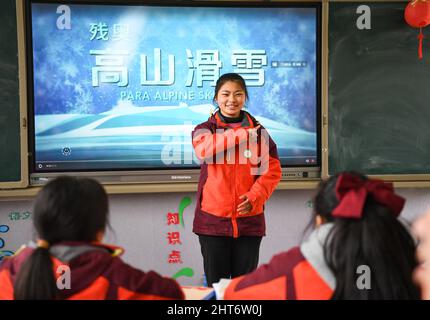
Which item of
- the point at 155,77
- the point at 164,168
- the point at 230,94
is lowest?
the point at 164,168

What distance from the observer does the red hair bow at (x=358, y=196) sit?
3.98ft

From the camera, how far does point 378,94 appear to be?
11.1 ft

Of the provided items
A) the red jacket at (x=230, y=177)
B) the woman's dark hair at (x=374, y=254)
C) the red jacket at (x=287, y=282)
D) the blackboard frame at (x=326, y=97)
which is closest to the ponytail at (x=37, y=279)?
the red jacket at (x=287, y=282)

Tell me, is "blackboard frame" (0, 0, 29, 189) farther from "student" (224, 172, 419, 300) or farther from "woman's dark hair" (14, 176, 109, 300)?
"student" (224, 172, 419, 300)

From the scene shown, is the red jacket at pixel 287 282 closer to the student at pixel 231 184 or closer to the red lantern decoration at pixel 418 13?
the student at pixel 231 184

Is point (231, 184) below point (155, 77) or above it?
below

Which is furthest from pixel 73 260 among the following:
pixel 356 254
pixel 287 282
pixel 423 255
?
pixel 423 255

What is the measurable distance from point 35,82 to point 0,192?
2.43ft

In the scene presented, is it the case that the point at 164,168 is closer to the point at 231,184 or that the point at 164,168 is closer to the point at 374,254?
the point at 231,184

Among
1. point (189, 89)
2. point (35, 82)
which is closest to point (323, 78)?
point (189, 89)

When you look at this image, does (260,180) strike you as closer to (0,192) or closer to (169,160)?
(169,160)

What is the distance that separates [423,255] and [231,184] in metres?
1.27

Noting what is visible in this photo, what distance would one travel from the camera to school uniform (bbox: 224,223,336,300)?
1.26 metres

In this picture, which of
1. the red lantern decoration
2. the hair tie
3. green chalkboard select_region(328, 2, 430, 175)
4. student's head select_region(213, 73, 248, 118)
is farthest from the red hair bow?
the red lantern decoration
